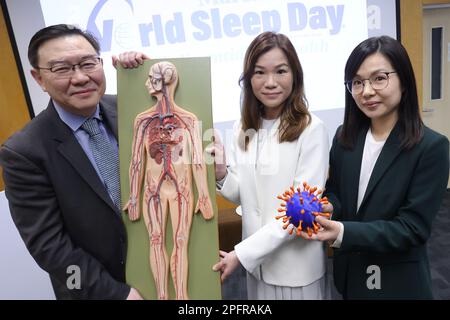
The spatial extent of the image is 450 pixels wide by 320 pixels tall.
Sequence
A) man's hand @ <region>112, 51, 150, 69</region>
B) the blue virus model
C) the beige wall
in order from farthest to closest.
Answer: the beige wall → man's hand @ <region>112, 51, 150, 69</region> → the blue virus model

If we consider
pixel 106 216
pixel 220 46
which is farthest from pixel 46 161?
pixel 220 46

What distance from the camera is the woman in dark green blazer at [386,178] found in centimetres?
100

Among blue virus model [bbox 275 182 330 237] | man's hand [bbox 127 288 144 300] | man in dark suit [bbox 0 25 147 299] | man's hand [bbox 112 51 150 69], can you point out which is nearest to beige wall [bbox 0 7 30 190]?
man in dark suit [bbox 0 25 147 299]

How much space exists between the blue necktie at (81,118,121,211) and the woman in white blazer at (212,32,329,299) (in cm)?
39

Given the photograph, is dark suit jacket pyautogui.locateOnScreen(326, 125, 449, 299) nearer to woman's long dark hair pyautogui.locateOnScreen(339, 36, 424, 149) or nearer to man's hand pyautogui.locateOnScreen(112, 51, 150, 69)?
woman's long dark hair pyautogui.locateOnScreen(339, 36, 424, 149)

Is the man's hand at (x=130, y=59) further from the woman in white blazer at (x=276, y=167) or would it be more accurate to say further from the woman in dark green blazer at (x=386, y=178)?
the woman in dark green blazer at (x=386, y=178)

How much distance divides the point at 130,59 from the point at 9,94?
2144 mm

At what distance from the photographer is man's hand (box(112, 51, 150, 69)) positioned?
1062 mm

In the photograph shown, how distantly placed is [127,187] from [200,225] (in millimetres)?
301

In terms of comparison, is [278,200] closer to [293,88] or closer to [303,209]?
[303,209]

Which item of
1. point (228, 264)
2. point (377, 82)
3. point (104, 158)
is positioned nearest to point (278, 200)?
point (228, 264)

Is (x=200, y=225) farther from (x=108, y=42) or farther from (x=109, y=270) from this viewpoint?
(x=108, y=42)

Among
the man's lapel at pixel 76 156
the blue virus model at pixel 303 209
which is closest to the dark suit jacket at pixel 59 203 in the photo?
the man's lapel at pixel 76 156
